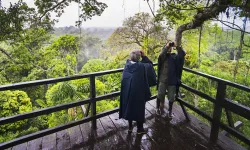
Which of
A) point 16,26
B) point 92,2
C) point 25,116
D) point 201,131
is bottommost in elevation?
point 201,131

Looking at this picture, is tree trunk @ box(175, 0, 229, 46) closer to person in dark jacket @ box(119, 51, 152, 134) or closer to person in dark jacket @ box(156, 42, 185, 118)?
person in dark jacket @ box(156, 42, 185, 118)

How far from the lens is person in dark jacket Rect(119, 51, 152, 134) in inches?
102

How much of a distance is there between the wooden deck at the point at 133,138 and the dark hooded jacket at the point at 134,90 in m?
0.36

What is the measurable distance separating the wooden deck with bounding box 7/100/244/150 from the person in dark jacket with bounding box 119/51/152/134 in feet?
1.18

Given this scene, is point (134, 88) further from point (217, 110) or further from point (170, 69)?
point (217, 110)

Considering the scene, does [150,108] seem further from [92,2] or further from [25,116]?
[92,2]

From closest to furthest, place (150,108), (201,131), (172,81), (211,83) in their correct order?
(201,131), (172,81), (150,108), (211,83)

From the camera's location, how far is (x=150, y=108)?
3711 mm

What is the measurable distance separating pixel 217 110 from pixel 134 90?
122 cm

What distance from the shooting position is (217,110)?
2678 mm

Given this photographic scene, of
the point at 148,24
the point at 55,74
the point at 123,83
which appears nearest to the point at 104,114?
the point at 123,83

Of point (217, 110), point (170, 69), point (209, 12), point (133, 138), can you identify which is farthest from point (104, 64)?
point (217, 110)

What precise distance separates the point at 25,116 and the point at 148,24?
11.4 metres

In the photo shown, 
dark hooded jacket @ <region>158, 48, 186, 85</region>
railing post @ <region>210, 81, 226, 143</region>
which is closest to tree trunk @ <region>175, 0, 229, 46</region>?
dark hooded jacket @ <region>158, 48, 186, 85</region>
